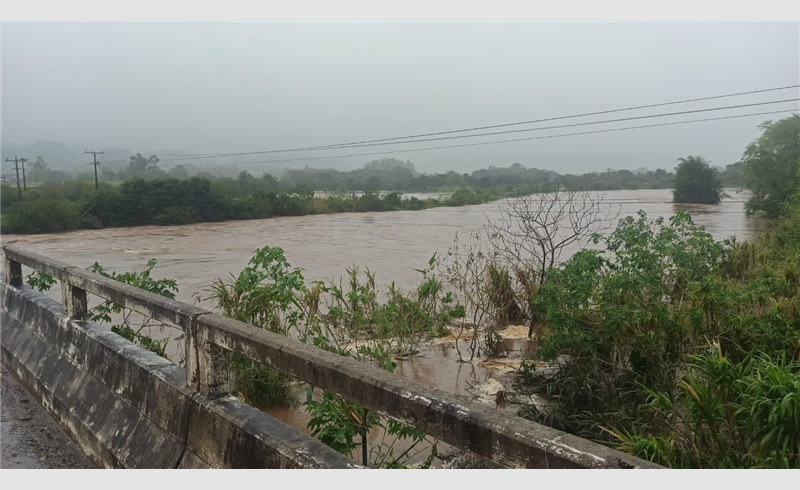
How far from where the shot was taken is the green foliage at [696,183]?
40.4 metres

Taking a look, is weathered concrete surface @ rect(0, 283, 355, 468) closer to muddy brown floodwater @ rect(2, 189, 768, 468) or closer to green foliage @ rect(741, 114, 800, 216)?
muddy brown floodwater @ rect(2, 189, 768, 468)

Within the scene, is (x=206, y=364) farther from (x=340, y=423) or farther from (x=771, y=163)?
(x=771, y=163)

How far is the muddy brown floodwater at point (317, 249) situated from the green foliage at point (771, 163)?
1.35 m

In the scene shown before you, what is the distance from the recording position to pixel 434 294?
28.1 feet

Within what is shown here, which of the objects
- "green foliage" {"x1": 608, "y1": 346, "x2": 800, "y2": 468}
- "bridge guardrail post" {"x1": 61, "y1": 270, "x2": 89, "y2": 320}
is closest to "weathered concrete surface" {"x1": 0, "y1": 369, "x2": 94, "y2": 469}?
"bridge guardrail post" {"x1": 61, "y1": 270, "x2": 89, "y2": 320}

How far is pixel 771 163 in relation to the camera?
3052 cm

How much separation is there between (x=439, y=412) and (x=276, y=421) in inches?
41.4

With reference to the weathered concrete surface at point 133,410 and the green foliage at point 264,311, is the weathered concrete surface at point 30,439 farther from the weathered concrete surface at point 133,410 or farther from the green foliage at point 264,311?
the green foliage at point 264,311

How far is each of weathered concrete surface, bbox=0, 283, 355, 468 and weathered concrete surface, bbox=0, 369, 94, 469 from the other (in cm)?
9

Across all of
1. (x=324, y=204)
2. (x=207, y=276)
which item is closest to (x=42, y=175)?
(x=324, y=204)

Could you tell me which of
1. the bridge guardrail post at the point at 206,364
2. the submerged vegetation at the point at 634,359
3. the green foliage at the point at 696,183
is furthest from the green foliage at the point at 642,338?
the green foliage at the point at 696,183

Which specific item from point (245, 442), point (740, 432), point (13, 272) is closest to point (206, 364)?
point (245, 442)

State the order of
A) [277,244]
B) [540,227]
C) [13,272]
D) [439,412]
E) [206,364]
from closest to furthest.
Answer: [439,412] → [206,364] → [13,272] → [540,227] → [277,244]

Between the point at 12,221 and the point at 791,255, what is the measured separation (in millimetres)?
33371
